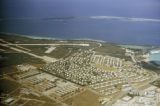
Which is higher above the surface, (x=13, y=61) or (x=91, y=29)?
(x=91, y=29)

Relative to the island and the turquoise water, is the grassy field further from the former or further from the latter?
the turquoise water

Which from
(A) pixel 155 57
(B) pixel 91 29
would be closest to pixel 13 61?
(B) pixel 91 29

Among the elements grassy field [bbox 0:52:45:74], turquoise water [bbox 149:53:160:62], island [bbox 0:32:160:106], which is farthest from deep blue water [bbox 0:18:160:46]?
grassy field [bbox 0:52:45:74]

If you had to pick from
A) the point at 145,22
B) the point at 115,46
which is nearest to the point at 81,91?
the point at 115,46

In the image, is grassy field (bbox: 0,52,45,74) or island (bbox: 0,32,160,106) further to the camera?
grassy field (bbox: 0,52,45,74)

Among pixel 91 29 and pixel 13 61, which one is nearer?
pixel 13 61

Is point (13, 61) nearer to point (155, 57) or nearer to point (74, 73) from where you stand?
point (74, 73)

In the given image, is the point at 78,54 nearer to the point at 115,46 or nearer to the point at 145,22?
the point at 115,46

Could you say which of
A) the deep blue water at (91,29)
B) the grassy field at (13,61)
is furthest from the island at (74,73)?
the deep blue water at (91,29)
